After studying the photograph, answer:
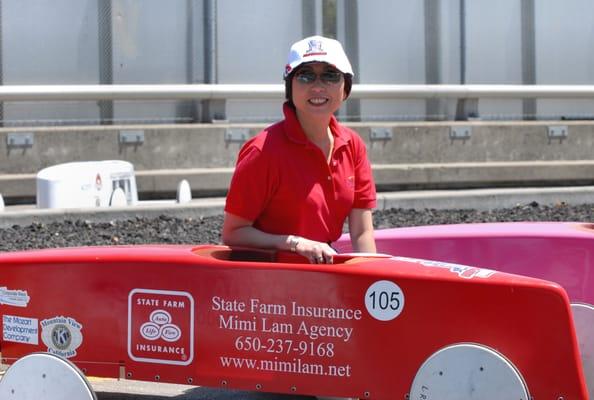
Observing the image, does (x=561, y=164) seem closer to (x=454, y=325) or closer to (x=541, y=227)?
(x=541, y=227)

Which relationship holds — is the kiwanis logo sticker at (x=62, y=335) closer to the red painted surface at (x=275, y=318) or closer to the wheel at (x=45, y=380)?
the red painted surface at (x=275, y=318)

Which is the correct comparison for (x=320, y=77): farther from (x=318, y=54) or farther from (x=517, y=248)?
(x=517, y=248)

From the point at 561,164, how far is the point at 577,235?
753 centimetres

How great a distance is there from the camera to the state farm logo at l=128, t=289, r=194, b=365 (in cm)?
408

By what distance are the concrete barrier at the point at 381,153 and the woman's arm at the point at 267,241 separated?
267 inches

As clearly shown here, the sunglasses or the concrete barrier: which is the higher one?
the sunglasses

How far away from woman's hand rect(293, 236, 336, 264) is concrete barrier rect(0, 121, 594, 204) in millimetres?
7048

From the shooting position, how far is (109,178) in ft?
32.9

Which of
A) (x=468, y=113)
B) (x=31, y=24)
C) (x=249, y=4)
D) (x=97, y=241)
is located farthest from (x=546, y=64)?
(x=97, y=241)

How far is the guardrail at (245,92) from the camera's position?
37.6ft

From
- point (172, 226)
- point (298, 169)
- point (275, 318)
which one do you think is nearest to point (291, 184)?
point (298, 169)

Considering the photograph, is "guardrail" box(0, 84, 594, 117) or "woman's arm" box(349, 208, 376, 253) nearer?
"woman's arm" box(349, 208, 376, 253)

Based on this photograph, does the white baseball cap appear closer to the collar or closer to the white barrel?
the collar

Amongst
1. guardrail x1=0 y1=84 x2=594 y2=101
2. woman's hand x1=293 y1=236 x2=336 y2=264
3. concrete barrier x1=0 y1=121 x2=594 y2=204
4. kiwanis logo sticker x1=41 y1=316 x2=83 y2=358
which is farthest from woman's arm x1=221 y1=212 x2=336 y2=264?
guardrail x1=0 y1=84 x2=594 y2=101
